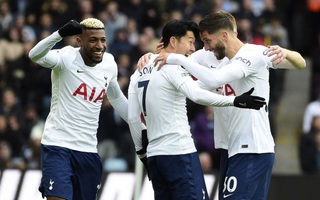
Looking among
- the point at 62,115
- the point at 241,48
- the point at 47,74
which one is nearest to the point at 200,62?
the point at 241,48

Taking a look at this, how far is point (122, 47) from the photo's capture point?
21.0 meters

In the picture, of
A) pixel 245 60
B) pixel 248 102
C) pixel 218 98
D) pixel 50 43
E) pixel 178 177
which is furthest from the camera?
pixel 50 43

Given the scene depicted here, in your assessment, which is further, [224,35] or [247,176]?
[224,35]

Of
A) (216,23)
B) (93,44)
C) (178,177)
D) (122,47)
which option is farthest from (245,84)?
(122,47)

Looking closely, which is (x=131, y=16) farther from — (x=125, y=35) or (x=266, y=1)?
(x=266, y=1)

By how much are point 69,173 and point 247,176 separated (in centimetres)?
196

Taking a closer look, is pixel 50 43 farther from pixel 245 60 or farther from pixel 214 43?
pixel 245 60

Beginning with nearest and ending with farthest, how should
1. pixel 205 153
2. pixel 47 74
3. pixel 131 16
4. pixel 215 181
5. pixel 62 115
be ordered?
pixel 62 115, pixel 215 181, pixel 205 153, pixel 47 74, pixel 131 16

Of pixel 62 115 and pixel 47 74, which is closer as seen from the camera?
pixel 62 115

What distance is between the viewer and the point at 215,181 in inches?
612

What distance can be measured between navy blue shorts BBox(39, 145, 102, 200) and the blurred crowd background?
17.0 ft

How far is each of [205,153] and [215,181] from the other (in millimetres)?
2368

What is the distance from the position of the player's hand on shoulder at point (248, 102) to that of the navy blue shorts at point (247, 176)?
2.16 ft

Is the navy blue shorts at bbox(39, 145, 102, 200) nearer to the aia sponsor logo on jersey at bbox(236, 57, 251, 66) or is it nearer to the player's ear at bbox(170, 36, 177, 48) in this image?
the player's ear at bbox(170, 36, 177, 48)
